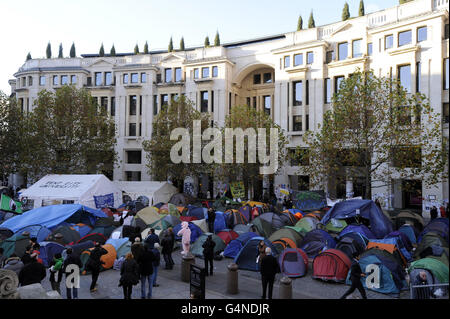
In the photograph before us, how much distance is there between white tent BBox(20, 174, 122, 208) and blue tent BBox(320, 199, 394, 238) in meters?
15.7

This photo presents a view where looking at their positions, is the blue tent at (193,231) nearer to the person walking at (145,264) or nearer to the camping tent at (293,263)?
the camping tent at (293,263)

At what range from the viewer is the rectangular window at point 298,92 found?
35.3m

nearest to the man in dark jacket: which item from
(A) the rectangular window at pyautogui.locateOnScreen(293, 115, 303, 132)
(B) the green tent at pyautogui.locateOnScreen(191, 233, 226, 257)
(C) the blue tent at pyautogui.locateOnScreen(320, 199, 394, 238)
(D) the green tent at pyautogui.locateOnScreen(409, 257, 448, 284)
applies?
(B) the green tent at pyautogui.locateOnScreen(191, 233, 226, 257)

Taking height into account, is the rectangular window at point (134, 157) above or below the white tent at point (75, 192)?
above

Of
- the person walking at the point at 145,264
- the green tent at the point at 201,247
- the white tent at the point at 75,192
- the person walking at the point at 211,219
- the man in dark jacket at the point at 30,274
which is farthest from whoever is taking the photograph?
the white tent at the point at 75,192

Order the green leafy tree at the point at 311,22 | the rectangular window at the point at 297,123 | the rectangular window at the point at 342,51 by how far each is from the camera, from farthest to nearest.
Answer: the green leafy tree at the point at 311,22 → the rectangular window at the point at 297,123 → the rectangular window at the point at 342,51

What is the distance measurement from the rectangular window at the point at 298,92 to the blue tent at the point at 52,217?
81.0 feet

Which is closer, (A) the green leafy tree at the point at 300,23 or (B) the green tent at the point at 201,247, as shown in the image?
(B) the green tent at the point at 201,247

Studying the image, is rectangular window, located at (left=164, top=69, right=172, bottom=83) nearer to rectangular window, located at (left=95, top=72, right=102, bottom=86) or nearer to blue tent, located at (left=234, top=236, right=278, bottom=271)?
rectangular window, located at (left=95, top=72, right=102, bottom=86)

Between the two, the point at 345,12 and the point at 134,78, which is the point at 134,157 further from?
the point at 345,12

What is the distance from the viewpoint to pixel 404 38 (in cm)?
2883

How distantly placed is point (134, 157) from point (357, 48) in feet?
97.5

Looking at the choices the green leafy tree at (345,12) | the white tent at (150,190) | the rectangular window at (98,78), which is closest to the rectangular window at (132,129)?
the rectangular window at (98,78)
